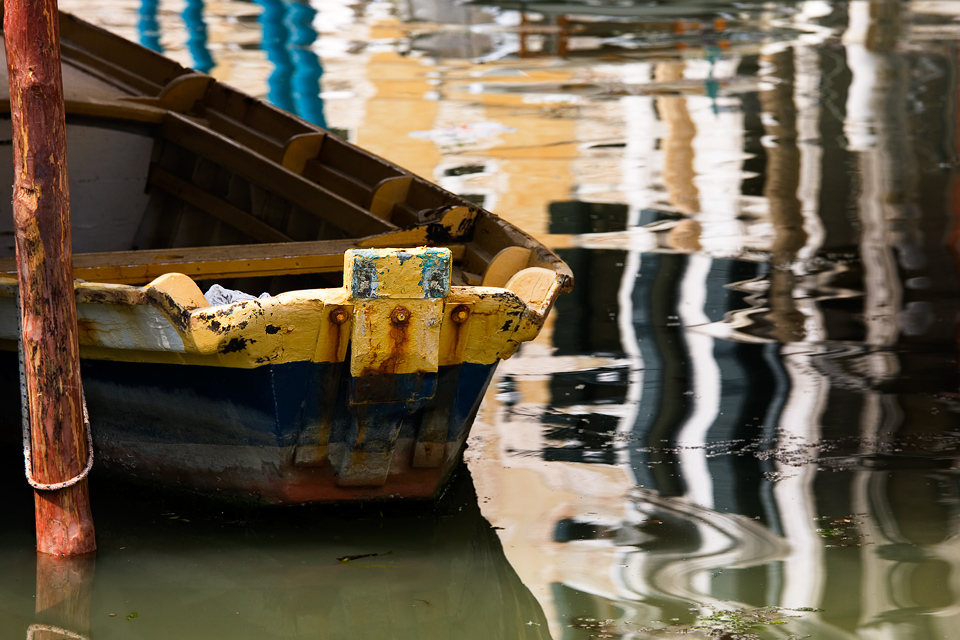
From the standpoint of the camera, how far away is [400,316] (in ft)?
13.4

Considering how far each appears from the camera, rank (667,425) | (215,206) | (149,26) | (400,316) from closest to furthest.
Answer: (400,316)
(667,425)
(215,206)
(149,26)

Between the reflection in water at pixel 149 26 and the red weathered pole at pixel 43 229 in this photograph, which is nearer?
the red weathered pole at pixel 43 229

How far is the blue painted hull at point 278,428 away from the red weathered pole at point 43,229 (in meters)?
0.37

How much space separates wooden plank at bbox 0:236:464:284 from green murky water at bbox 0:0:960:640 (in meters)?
0.86

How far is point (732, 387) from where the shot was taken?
19.3 feet

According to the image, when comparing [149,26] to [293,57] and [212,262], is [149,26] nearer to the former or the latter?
[293,57]

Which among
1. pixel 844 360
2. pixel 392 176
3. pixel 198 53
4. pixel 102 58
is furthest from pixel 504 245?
pixel 198 53

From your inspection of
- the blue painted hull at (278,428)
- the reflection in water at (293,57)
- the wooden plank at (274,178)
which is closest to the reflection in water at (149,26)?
the reflection in water at (293,57)

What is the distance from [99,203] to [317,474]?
115 inches

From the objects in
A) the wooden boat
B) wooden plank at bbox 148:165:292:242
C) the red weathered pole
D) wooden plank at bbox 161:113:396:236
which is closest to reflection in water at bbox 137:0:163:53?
wooden plank at bbox 148:165:292:242

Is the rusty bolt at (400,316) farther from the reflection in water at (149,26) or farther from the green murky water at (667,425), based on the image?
the reflection in water at (149,26)

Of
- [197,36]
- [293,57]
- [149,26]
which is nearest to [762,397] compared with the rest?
[293,57]

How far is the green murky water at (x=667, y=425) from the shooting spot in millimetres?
4078

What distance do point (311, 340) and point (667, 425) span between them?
75.6 inches
